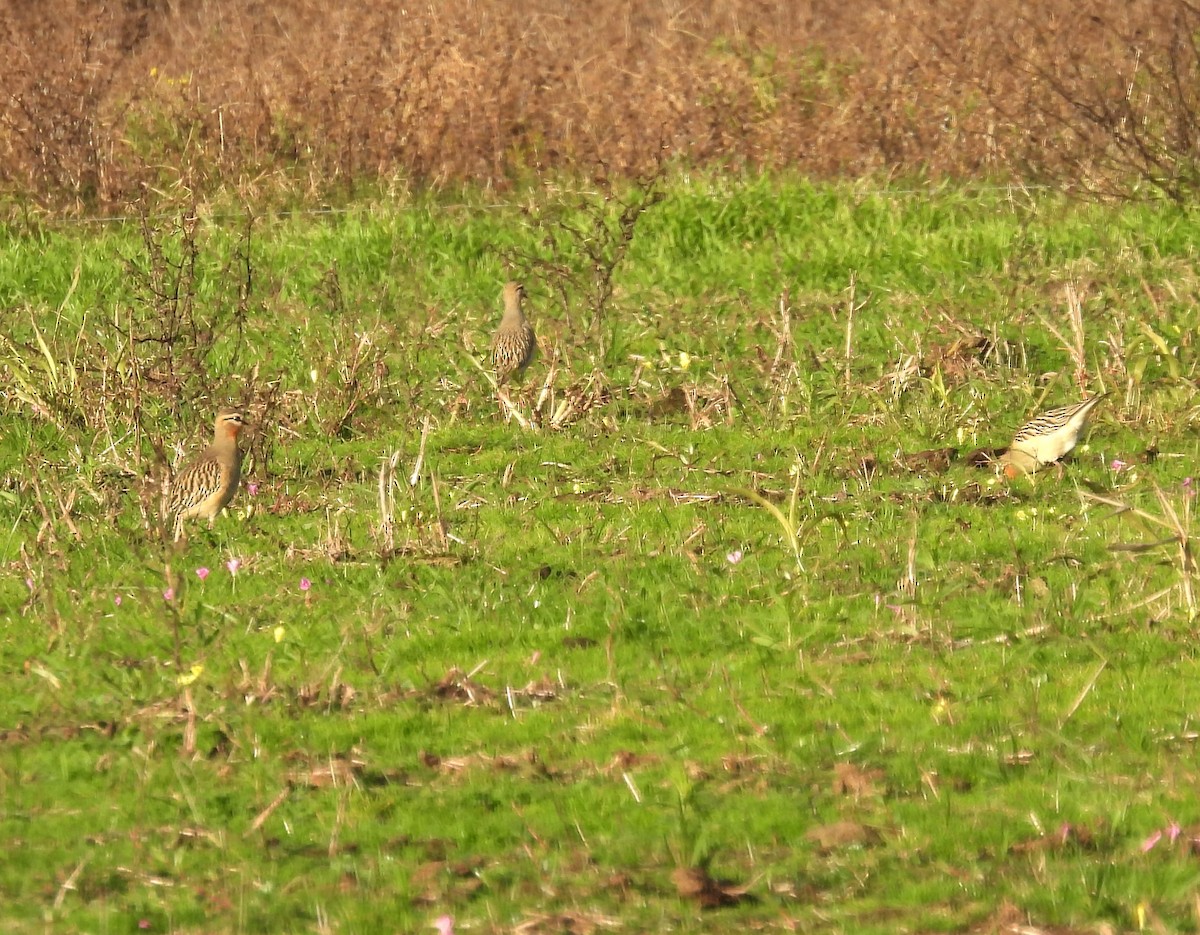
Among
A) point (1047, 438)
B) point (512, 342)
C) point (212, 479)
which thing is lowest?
point (512, 342)

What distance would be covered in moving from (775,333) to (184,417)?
12.0ft

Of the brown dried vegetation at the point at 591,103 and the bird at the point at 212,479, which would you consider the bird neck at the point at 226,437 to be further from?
the brown dried vegetation at the point at 591,103

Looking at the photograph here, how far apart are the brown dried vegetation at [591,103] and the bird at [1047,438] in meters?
6.37

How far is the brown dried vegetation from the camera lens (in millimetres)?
16438

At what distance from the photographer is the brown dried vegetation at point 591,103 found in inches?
647

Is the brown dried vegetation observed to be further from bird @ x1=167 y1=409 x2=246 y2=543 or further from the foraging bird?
bird @ x1=167 y1=409 x2=246 y2=543

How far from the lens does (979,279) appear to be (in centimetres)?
1334

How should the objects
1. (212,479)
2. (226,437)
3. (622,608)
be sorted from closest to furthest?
(622,608) → (212,479) → (226,437)

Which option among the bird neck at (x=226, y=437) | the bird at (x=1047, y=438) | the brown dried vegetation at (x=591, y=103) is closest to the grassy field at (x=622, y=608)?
the bird at (x=1047, y=438)

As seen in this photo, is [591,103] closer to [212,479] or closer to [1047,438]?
[1047,438]

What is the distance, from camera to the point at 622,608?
7332mm

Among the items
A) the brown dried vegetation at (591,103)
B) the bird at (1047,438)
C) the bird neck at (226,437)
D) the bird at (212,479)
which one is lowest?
the brown dried vegetation at (591,103)

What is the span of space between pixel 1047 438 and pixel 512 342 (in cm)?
380

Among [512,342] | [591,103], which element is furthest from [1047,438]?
[591,103]
